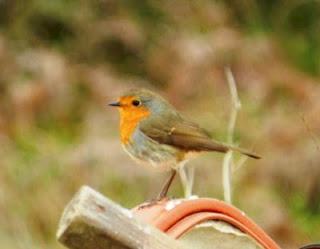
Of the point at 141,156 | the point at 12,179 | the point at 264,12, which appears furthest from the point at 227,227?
the point at 264,12

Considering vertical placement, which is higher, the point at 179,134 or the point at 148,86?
the point at 148,86

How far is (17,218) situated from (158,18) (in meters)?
3.27

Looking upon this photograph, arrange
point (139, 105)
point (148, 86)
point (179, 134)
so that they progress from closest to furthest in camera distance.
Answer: point (179, 134), point (139, 105), point (148, 86)

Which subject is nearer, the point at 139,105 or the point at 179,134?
the point at 179,134

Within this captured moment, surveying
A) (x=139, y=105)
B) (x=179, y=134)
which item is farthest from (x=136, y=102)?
(x=179, y=134)

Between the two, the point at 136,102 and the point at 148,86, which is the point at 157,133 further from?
the point at 148,86

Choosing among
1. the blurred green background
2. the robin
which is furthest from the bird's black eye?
the blurred green background

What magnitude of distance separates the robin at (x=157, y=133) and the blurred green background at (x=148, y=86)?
1.75 metres

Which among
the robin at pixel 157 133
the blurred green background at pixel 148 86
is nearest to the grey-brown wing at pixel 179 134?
the robin at pixel 157 133

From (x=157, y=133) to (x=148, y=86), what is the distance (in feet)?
15.1

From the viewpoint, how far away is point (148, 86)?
8.20 meters

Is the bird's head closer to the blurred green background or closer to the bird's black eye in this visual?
the bird's black eye

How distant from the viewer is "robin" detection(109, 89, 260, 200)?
3.45m

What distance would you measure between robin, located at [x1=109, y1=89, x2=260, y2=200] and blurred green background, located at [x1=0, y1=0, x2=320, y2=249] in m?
1.75
